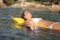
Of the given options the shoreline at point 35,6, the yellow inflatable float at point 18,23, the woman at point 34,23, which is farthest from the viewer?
the shoreline at point 35,6

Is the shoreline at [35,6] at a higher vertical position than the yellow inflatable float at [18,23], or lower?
lower

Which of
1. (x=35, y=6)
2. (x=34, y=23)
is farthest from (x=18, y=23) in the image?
(x=35, y=6)

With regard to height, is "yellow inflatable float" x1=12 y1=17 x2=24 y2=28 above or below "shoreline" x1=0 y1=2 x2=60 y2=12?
above

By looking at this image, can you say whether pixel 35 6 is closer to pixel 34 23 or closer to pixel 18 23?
pixel 18 23

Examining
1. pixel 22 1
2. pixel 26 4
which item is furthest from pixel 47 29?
pixel 22 1

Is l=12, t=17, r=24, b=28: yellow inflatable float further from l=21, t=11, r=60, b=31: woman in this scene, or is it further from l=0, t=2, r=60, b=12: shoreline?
l=0, t=2, r=60, b=12: shoreline

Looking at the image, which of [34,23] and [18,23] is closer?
[34,23]

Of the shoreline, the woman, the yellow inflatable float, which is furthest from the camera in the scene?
the shoreline

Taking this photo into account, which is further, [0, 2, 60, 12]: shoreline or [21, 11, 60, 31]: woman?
[0, 2, 60, 12]: shoreline

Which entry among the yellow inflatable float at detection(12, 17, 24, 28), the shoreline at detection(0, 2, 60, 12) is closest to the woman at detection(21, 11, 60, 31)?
the yellow inflatable float at detection(12, 17, 24, 28)

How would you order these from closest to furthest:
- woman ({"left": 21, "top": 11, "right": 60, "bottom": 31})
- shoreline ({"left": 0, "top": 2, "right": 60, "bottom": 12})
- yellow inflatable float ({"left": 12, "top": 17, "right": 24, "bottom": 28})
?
1. woman ({"left": 21, "top": 11, "right": 60, "bottom": 31})
2. yellow inflatable float ({"left": 12, "top": 17, "right": 24, "bottom": 28})
3. shoreline ({"left": 0, "top": 2, "right": 60, "bottom": 12})

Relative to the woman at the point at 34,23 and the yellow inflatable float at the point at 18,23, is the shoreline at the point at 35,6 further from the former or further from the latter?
the woman at the point at 34,23

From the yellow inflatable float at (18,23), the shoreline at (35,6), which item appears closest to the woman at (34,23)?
the yellow inflatable float at (18,23)

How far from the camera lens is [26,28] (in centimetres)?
771
